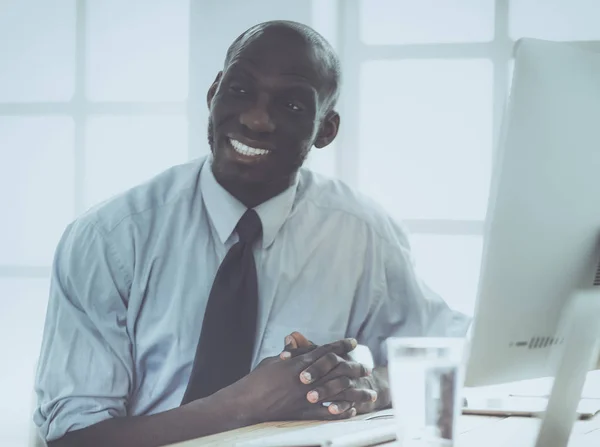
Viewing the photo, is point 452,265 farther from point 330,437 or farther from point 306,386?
point 330,437

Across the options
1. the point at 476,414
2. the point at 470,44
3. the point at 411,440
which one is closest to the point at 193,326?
the point at 476,414

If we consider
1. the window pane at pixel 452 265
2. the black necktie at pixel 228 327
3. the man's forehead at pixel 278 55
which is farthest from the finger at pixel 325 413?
the window pane at pixel 452 265

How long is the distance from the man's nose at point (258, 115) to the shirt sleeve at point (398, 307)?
0.36m

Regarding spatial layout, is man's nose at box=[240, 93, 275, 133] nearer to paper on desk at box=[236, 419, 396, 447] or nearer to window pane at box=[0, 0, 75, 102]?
paper on desk at box=[236, 419, 396, 447]

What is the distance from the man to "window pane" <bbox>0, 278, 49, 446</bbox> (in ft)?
3.35

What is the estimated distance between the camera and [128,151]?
2.46 meters

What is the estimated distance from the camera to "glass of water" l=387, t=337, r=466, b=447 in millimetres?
746

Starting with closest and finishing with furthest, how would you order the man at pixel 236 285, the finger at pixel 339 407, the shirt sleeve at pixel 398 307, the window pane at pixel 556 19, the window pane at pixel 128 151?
the finger at pixel 339 407, the man at pixel 236 285, the shirt sleeve at pixel 398 307, the window pane at pixel 556 19, the window pane at pixel 128 151

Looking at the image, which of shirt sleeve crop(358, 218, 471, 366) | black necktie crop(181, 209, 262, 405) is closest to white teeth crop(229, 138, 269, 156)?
black necktie crop(181, 209, 262, 405)

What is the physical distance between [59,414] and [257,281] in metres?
0.46

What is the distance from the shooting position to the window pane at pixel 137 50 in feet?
8.04

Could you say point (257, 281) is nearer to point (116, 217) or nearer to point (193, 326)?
point (193, 326)

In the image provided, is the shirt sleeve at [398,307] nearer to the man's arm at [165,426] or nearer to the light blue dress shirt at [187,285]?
the light blue dress shirt at [187,285]

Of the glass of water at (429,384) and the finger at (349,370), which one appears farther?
the finger at (349,370)
